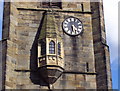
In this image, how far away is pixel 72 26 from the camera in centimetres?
3678

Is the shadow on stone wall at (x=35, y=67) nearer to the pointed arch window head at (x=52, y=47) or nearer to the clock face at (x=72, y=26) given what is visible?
the pointed arch window head at (x=52, y=47)

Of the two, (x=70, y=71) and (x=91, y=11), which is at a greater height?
(x=91, y=11)

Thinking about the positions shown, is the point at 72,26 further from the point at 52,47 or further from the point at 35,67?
the point at 35,67

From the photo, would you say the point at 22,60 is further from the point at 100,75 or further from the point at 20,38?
the point at 100,75

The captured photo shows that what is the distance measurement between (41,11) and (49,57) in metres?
4.48

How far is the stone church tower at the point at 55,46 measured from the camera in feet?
114

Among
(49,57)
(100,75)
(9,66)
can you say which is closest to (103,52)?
(100,75)

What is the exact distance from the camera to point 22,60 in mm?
35406

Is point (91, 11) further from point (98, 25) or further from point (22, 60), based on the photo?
point (22, 60)

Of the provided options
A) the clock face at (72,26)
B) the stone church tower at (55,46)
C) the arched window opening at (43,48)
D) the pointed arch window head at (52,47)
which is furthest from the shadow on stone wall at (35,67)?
the clock face at (72,26)

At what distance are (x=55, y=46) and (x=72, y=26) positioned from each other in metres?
2.65

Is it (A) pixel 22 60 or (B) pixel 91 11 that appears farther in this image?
(B) pixel 91 11

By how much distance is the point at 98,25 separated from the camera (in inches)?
1463

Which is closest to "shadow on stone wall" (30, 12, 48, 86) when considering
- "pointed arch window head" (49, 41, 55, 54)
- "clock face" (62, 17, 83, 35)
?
"pointed arch window head" (49, 41, 55, 54)
